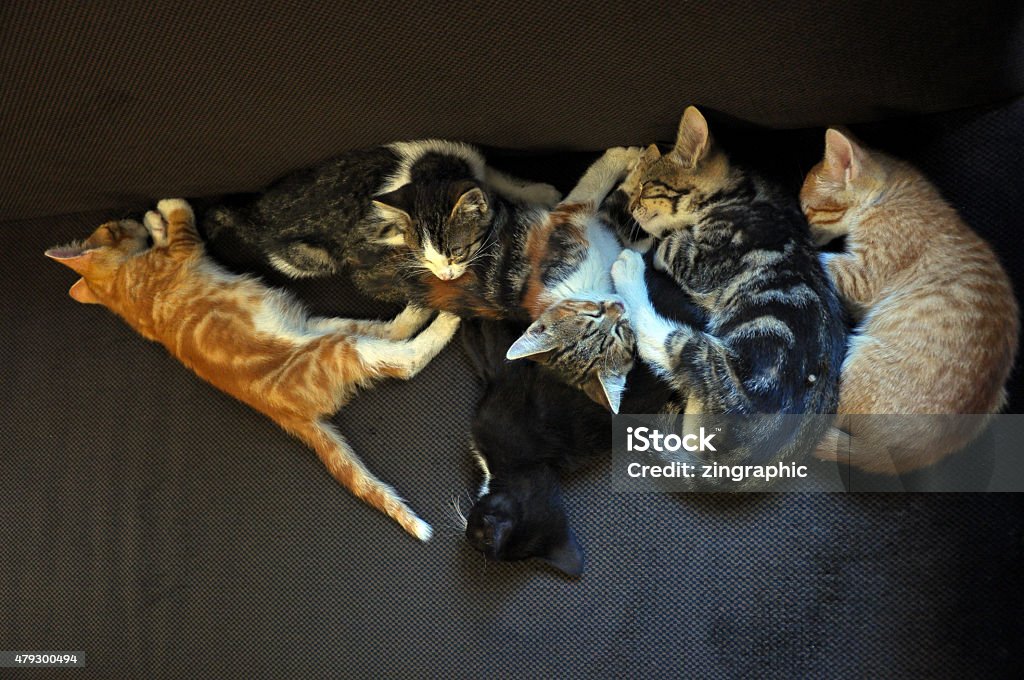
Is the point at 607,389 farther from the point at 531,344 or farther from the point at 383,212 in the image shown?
the point at 383,212

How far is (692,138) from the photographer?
→ 153 centimetres

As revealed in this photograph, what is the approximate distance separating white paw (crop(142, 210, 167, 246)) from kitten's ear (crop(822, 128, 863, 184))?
1671 mm

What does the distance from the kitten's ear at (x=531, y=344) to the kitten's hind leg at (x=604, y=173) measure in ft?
1.19

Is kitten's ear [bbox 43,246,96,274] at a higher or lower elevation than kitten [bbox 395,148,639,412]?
lower

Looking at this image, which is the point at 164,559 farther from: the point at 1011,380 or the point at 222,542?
the point at 1011,380

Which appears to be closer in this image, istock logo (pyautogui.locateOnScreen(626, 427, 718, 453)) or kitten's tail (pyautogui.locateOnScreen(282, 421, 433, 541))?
istock logo (pyautogui.locateOnScreen(626, 427, 718, 453))

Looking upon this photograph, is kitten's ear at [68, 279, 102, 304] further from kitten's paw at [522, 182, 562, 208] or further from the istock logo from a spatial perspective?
the istock logo

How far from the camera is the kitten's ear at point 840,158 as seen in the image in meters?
1.47

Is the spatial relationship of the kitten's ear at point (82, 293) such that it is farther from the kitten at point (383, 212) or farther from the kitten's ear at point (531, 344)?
the kitten's ear at point (531, 344)

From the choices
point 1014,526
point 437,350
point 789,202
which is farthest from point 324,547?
point 1014,526

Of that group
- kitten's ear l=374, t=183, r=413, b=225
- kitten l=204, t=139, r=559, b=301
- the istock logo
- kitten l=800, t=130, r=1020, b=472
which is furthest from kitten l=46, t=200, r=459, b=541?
kitten l=800, t=130, r=1020, b=472

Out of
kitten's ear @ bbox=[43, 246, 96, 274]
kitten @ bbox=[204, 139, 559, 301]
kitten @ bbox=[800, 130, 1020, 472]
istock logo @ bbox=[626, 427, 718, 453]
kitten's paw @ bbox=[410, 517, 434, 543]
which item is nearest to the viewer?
kitten @ bbox=[800, 130, 1020, 472]

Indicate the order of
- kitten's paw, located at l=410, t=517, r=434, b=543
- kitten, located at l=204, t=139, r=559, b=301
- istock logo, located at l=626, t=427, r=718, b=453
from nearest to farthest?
istock logo, located at l=626, t=427, r=718, b=453 < kitten, located at l=204, t=139, r=559, b=301 < kitten's paw, located at l=410, t=517, r=434, b=543

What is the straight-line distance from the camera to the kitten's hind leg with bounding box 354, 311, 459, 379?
5.89 feet
